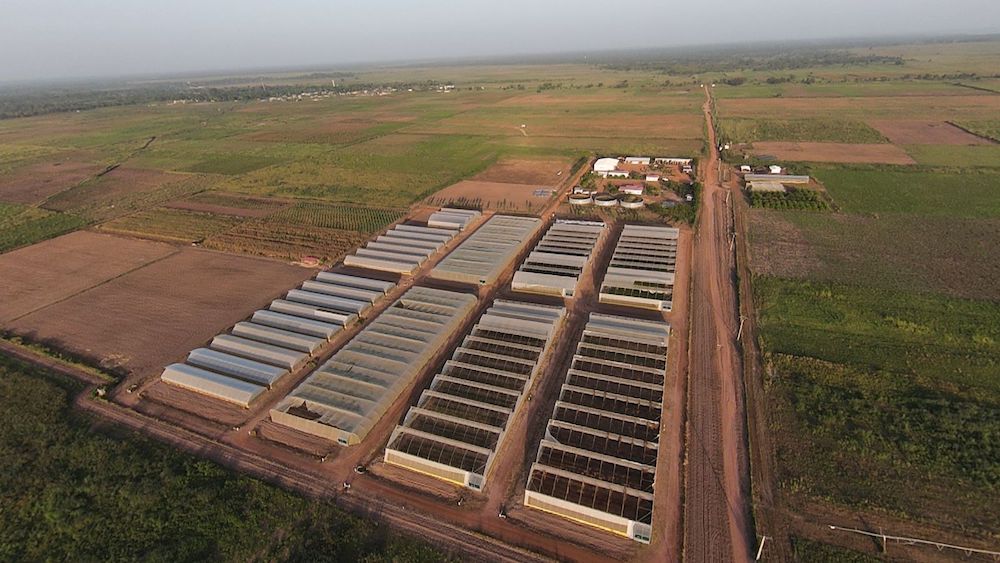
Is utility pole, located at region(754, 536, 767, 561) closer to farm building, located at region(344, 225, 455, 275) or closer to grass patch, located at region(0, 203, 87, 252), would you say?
farm building, located at region(344, 225, 455, 275)

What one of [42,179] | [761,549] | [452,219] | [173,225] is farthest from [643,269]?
[42,179]

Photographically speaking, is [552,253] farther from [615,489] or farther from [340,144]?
[340,144]

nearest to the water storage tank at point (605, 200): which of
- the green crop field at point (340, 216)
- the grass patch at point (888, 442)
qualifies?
the green crop field at point (340, 216)

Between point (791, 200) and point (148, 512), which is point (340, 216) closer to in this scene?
point (148, 512)

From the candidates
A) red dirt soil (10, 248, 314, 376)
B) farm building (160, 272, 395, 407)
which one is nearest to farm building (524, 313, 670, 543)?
farm building (160, 272, 395, 407)

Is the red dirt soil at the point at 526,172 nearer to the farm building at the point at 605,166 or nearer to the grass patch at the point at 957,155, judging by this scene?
the farm building at the point at 605,166

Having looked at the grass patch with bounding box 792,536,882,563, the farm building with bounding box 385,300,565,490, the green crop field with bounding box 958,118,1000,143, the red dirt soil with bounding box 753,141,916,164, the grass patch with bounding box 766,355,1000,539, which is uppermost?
the green crop field with bounding box 958,118,1000,143
